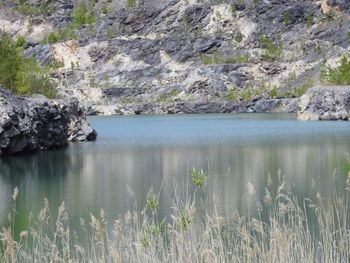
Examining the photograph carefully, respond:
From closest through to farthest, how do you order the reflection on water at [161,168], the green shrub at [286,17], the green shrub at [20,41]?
the reflection on water at [161,168] < the green shrub at [286,17] < the green shrub at [20,41]

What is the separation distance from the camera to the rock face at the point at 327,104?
225 feet

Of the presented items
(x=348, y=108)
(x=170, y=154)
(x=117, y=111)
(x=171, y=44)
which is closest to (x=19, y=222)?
(x=170, y=154)

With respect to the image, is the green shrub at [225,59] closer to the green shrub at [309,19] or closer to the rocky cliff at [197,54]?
the rocky cliff at [197,54]

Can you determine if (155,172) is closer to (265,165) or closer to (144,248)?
(265,165)

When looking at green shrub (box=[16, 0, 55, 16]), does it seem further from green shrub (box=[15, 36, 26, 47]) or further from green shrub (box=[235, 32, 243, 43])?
green shrub (box=[235, 32, 243, 43])

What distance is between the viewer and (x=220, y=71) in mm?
109688

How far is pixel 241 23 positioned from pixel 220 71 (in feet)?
48.5

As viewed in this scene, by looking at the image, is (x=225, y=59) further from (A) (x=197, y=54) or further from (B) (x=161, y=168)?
(B) (x=161, y=168)

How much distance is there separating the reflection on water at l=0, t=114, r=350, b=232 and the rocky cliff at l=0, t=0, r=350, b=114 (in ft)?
200

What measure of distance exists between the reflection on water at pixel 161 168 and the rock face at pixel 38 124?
1.28 meters

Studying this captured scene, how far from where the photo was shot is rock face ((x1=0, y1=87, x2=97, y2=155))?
117 ft

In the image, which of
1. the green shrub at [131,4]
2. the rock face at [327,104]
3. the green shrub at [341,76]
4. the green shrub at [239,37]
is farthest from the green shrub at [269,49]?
the rock face at [327,104]

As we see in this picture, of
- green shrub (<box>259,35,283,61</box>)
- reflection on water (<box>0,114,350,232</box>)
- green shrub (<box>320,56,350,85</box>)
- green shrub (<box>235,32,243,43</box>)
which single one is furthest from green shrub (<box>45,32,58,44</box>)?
reflection on water (<box>0,114,350,232</box>)

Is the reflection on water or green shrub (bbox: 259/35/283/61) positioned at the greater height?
green shrub (bbox: 259/35/283/61)
